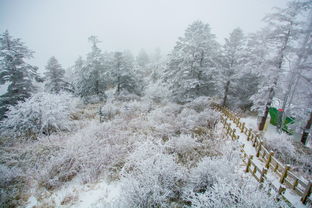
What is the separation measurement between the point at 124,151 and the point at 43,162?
12.4 feet

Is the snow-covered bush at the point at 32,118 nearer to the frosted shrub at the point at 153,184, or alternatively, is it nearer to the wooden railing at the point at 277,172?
the frosted shrub at the point at 153,184

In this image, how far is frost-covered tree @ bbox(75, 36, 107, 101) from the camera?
79.4 ft

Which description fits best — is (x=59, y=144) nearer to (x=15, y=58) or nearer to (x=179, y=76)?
(x=15, y=58)

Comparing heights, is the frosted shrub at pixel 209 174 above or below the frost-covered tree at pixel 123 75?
below

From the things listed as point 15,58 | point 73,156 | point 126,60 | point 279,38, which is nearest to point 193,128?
point 73,156

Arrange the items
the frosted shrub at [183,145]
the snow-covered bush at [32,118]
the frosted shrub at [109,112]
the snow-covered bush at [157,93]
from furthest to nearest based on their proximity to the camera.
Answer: the snow-covered bush at [157,93] < the frosted shrub at [109,112] < the snow-covered bush at [32,118] < the frosted shrub at [183,145]

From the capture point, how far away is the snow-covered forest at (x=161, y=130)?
5.01 m

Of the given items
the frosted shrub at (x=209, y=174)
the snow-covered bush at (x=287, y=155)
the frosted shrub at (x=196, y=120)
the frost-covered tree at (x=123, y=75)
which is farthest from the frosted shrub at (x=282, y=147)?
the frost-covered tree at (x=123, y=75)

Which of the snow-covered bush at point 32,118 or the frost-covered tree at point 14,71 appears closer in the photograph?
the snow-covered bush at point 32,118

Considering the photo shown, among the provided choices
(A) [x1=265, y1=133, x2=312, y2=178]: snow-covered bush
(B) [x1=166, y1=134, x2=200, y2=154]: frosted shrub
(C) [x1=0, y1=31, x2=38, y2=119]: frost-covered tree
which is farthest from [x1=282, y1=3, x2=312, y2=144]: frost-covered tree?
(C) [x1=0, y1=31, x2=38, y2=119]: frost-covered tree

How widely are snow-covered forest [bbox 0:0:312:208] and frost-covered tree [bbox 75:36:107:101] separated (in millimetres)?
167

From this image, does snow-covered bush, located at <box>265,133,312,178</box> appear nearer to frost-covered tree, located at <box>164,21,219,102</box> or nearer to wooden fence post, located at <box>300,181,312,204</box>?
wooden fence post, located at <box>300,181,312,204</box>

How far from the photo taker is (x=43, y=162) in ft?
23.1

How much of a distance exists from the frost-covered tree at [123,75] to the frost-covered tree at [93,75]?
6.31 feet
